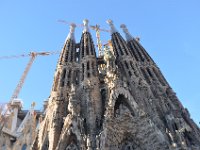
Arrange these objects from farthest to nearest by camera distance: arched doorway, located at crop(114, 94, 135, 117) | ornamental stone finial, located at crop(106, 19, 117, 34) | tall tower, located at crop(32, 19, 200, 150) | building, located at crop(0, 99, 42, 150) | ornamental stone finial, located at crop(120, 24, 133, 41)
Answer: ornamental stone finial, located at crop(106, 19, 117, 34), ornamental stone finial, located at crop(120, 24, 133, 41), building, located at crop(0, 99, 42, 150), arched doorway, located at crop(114, 94, 135, 117), tall tower, located at crop(32, 19, 200, 150)

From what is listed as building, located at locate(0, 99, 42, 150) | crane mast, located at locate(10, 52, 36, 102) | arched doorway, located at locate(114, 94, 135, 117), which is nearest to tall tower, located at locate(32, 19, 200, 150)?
arched doorway, located at locate(114, 94, 135, 117)

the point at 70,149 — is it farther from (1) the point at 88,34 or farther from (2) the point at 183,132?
(1) the point at 88,34

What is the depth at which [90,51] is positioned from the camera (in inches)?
1197

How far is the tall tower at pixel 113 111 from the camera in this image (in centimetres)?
1958

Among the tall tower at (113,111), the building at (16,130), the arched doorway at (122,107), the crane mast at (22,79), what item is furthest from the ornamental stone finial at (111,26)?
Answer: the crane mast at (22,79)

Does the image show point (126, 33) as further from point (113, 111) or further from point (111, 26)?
point (113, 111)

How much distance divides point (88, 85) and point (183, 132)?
8.93 metres

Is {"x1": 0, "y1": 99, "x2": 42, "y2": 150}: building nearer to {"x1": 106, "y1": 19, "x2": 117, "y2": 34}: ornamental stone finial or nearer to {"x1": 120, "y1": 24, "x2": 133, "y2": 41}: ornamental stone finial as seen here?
{"x1": 106, "y1": 19, "x2": 117, "y2": 34}: ornamental stone finial

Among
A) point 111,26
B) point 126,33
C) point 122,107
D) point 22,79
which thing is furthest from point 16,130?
point 122,107

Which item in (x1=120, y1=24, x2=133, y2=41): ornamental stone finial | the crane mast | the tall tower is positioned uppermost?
Result: the crane mast

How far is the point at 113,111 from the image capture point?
846 inches

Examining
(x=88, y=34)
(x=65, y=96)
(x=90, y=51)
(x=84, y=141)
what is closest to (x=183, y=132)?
(x=84, y=141)

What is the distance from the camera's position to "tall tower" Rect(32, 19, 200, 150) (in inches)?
771

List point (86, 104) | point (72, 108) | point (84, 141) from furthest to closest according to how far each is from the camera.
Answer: point (86, 104) → point (72, 108) → point (84, 141)
